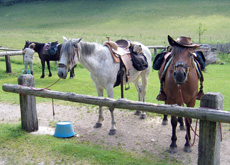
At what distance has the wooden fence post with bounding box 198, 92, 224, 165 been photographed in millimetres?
3090

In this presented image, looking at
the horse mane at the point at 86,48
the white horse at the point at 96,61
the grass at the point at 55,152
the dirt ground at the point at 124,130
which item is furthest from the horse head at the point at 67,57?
the dirt ground at the point at 124,130

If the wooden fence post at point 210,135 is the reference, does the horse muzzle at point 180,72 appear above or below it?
above

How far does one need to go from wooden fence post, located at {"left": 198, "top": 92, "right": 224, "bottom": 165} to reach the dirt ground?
3.39ft

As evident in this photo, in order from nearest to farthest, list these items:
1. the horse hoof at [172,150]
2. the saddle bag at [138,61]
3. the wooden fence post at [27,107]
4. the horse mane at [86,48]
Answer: the horse hoof at [172,150] < the wooden fence post at [27,107] < the horse mane at [86,48] < the saddle bag at [138,61]

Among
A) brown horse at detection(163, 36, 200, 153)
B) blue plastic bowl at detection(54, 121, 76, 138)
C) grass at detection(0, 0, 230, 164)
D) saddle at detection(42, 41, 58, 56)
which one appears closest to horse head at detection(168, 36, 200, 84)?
brown horse at detection(163, 36, 200, 153)

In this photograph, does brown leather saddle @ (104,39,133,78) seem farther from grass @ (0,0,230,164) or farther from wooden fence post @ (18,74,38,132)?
grass @ (0,0,230,164)

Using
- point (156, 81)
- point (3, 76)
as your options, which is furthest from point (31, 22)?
point (156, 81)

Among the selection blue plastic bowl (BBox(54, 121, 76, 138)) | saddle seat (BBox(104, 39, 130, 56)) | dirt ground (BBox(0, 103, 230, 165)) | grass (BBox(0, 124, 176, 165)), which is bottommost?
dirt ground (BBox(0, 103, 230, 165))

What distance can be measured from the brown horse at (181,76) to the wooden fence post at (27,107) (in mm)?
2631

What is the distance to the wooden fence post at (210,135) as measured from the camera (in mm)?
3090

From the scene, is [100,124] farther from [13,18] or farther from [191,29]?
[13,18]

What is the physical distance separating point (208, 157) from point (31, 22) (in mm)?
52380

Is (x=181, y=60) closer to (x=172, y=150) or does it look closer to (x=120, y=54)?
(x=172, y=150)

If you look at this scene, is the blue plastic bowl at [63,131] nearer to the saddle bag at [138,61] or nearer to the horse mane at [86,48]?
the horse mane at [86,48]
